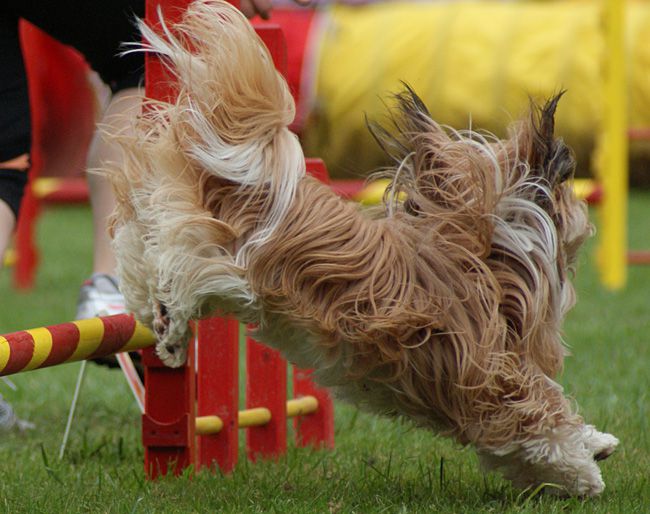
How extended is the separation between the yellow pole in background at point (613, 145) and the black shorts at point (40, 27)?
425cm

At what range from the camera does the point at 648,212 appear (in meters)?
11.6

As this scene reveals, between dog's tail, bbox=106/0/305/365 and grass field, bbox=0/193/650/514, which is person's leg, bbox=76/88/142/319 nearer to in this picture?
grass field, bbox=0/193/650/514

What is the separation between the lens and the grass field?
2561 millimetres

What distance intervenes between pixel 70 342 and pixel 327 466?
2.89 feet

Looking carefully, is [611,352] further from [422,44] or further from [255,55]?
[422,44]

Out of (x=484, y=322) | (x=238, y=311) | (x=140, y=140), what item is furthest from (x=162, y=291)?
(x=484, y=322)

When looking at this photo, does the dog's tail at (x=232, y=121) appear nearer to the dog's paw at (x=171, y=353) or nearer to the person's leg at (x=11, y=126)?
the dog's paw at (x=171, y=353)

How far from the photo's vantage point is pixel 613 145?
675 cm

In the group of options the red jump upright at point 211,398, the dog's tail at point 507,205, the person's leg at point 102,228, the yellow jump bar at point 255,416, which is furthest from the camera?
the person's leg at point 102,228

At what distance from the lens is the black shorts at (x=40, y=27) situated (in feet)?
9.46

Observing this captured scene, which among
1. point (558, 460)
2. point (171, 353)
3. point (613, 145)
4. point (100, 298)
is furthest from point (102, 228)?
point (613, 145)

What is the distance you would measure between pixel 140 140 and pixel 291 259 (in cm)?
40

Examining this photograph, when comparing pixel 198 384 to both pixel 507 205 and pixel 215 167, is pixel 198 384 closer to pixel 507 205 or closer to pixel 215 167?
pixel 215 167

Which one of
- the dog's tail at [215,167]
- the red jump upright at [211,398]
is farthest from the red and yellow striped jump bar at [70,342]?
the dog's tail at [215,167]
